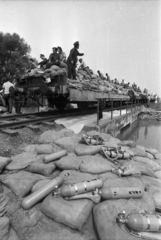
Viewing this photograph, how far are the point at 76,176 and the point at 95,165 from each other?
41cm

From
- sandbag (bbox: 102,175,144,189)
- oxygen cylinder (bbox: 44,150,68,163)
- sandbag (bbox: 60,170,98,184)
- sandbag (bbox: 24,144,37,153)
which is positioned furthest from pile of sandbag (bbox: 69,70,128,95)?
sandbag (bbox: 102,175,144,189)

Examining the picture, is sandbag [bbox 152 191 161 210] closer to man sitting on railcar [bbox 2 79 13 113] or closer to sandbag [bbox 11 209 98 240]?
sandbag [bbox 11 209 98 240]

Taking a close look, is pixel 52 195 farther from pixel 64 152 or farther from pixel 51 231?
pixel 64 152

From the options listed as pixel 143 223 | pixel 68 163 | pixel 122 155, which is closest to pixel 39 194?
pixel 68 163

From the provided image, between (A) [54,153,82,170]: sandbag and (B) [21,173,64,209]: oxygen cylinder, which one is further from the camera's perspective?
(A) [54,153,82,170]: sandbag

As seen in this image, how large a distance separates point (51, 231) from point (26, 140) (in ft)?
7.61

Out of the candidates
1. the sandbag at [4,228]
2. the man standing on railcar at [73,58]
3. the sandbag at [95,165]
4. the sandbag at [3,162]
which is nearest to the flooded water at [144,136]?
the sandbag at [95,165]

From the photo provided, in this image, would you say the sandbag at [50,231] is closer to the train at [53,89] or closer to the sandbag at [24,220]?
Answer: the sandbag at [24,220]

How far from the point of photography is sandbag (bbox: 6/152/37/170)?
7.69ft

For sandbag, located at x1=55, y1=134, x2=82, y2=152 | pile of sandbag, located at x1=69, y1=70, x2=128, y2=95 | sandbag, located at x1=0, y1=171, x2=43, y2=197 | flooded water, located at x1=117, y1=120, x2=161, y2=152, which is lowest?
flooded water, located at x1=117, y1=120, x2=161, y2=152

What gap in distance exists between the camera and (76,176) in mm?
2121

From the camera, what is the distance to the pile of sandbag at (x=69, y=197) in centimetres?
142

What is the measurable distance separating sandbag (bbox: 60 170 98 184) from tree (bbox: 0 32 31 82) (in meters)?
20.4

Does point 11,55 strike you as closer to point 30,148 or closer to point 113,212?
point 30,148
